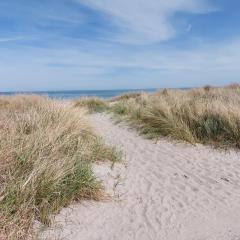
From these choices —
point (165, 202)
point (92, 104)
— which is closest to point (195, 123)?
point (165, 202)

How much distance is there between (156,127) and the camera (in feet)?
32.1

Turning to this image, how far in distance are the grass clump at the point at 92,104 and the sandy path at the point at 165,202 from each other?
27.5 feet

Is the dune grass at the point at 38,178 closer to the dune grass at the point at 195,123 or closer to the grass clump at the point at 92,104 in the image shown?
the dune grass at the point at 195,123

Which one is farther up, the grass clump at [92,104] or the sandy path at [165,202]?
the grass clump at [92,104]

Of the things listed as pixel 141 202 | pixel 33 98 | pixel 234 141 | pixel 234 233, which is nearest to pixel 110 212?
pixel 141 202

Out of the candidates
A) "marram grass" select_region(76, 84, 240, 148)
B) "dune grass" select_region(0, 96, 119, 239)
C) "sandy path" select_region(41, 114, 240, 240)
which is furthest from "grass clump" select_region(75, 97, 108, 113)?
"dune grass" select_region(0, 96, 119, 239)

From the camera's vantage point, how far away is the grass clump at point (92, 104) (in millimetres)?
16109

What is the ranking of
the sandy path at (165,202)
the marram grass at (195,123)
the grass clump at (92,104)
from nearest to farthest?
the sandy path at (165,202) → the marram grass at (195,123) → the grass clump at (92,104)

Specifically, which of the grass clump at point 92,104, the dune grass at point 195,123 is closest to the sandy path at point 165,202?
the dune grass at point 195,123

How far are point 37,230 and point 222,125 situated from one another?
19.5 ft

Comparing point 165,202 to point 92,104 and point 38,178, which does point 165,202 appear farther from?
point 92,104

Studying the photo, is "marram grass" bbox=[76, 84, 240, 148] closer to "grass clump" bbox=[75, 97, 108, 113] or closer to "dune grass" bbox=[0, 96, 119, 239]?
"dune grass" bbox=[0, 96, 119, 239]

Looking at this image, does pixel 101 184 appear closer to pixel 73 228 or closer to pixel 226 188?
pixel 73 228

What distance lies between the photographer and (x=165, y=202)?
16.6ft
